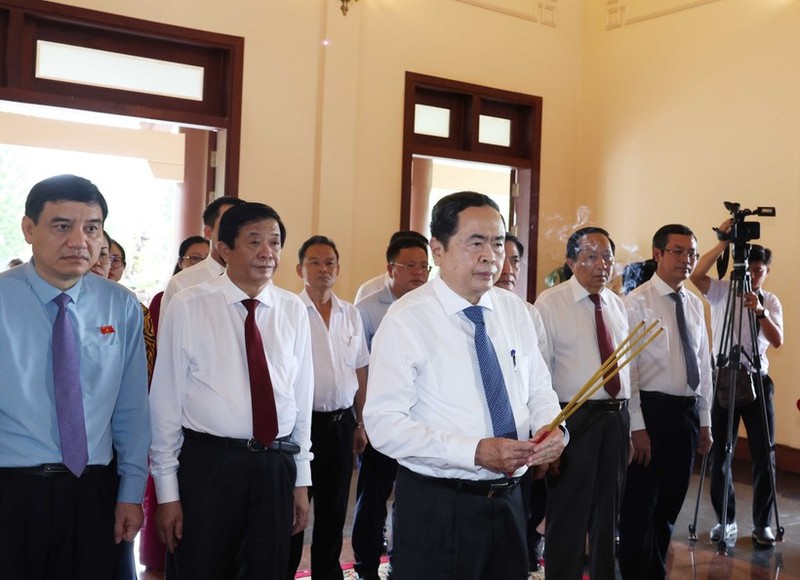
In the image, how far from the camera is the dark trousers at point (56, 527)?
6.56ft

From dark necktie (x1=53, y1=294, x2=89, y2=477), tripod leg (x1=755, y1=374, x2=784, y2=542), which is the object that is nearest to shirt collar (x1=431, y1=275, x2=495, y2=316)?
dark necktie (x1=53, y1=294, x2=89, y2=477)

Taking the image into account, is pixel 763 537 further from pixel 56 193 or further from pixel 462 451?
pixel 56 193

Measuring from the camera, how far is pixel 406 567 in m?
2.22

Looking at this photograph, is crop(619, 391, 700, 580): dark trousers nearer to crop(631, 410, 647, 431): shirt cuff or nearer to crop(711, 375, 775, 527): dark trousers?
crop(631, 410, 647, 431): shirt cuff

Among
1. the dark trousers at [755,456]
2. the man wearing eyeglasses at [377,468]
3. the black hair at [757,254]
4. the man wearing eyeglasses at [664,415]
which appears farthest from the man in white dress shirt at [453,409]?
the black hair at [757,254]

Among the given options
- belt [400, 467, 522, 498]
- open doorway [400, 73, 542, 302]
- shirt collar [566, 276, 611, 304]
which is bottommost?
belt [400, 467, 522, 498]

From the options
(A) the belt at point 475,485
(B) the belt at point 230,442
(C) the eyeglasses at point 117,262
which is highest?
(C) the eyeglasses at point 117,262

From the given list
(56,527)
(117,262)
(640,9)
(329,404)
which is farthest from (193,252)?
(640,9)

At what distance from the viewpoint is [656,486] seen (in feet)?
12.3

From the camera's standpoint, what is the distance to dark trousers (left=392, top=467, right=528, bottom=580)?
217cm

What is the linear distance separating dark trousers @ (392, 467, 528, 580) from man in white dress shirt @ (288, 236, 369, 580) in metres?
1.26

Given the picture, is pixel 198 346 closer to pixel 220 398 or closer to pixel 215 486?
pixel 220 398

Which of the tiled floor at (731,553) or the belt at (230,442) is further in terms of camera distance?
the tiled floor at (731,553)

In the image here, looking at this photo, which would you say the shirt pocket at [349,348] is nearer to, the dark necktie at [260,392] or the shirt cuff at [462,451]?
the dark necktie at [260,392]
